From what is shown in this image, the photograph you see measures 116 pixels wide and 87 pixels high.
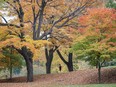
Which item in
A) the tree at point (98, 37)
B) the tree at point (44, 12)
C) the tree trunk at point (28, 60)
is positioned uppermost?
the tree at point (44, 12)

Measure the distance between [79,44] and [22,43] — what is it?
16.6 feet

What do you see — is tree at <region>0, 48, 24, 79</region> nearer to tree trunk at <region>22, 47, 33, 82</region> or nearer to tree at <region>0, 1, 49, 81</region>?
tree trunk at <region>22, 47, 33, 82</region>

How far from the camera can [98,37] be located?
727 inches

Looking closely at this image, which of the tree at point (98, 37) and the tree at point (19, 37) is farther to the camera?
the tree at point (19, 37)

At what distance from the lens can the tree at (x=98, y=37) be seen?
17.8 meters

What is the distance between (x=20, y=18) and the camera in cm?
2466

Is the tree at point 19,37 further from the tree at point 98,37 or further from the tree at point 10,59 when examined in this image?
the tree at point 98,37

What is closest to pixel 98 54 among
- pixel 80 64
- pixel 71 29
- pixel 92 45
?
pixel 92 45

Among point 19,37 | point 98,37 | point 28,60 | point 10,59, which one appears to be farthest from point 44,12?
point 98,37

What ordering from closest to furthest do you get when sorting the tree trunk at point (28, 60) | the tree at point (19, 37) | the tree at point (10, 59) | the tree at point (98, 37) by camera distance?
the tree at point (98, 37) → the tree at point (19, 37) → the tree trunk at point (28, 60) → the tree at point (10, 59)

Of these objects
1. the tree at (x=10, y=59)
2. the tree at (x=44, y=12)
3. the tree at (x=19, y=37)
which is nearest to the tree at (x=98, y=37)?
the tree at (x=19, y=37)

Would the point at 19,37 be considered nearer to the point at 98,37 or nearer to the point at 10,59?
the point at 10,59

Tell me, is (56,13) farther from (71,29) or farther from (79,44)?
(79,44)

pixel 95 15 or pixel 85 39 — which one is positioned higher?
pixel 95 15
